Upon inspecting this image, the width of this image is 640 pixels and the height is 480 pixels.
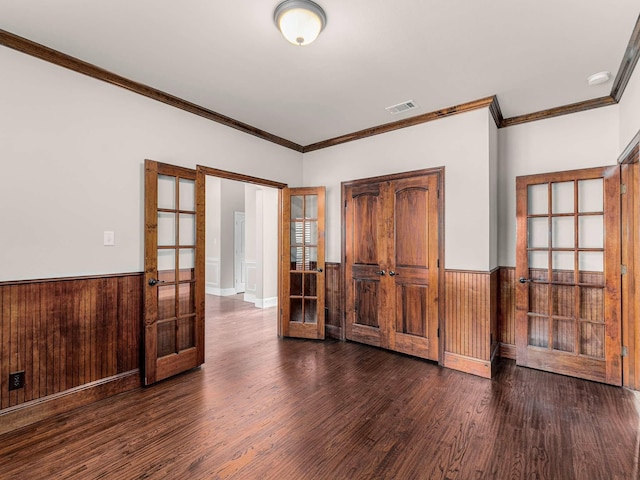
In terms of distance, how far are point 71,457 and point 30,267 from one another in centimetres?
139

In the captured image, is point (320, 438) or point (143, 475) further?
point (320, 438)

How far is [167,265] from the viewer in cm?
325

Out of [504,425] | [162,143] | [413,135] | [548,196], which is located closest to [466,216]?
[548,196]

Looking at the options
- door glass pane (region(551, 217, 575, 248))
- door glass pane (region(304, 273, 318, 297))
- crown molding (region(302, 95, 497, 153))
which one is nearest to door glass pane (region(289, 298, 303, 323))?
door glass pane (region(304, 273, 318, 297))

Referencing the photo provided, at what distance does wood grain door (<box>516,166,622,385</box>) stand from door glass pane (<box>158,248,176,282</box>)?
3695 millimetres

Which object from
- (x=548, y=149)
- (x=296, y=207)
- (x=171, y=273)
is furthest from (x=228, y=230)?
(x=548, y=149)

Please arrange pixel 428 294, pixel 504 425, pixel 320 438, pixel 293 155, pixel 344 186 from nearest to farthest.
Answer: pixel 320 438 < pixel 504 425 < pixel 428 294 < pixel 344 186 < pixel 293 155

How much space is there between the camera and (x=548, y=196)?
347 cm

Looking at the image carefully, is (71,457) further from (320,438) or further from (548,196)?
(548,196)

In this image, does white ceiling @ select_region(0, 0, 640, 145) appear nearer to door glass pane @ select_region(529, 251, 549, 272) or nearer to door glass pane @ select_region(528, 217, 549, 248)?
door glass pane @ select_region(528, 217, 549, 248)

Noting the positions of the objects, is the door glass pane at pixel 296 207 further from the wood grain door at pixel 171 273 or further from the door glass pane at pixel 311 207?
the wood grain door at pixel 171 273

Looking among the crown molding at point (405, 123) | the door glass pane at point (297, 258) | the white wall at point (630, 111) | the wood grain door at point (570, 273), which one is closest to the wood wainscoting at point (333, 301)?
the door glass pane at point (297, 258)

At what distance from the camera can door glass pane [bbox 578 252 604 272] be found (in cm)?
326

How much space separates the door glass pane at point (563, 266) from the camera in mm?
3404
